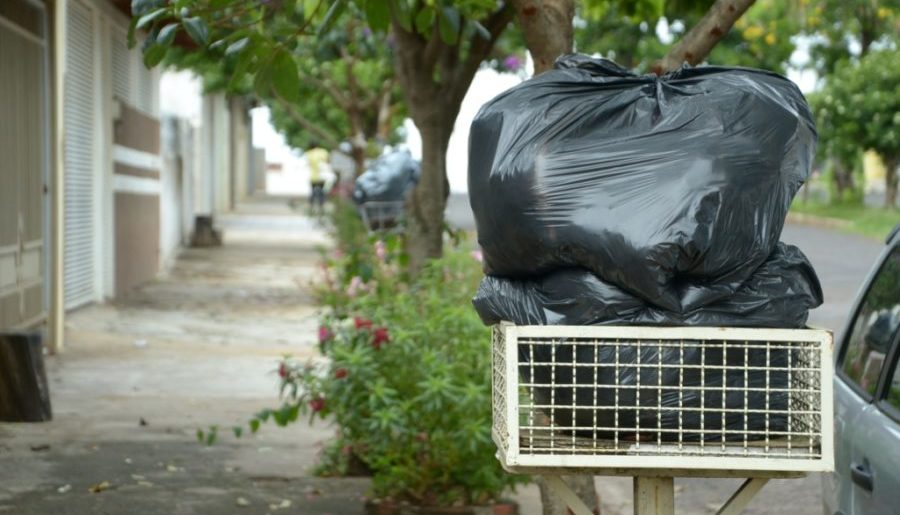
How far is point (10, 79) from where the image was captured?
448 inches

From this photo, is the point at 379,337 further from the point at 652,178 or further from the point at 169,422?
the point at 652,178

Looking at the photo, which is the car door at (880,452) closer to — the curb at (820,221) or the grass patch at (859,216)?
the grass patch at (859,216)

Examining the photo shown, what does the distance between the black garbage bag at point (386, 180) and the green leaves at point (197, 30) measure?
58.7 feet

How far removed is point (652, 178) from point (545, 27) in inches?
83.0

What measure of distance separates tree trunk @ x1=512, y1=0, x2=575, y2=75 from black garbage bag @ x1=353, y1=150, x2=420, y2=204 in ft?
56.9

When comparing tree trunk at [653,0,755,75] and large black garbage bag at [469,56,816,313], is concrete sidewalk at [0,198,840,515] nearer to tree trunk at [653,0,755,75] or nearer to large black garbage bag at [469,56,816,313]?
tree trunk at [653,0,755,75]

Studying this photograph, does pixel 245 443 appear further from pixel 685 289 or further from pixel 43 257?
pixel 685 289

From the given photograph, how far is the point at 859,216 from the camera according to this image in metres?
32.0

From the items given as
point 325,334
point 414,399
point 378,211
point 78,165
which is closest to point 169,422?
point 325,334

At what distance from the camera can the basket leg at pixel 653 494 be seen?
3.76 meters

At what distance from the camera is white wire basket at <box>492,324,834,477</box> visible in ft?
11.5

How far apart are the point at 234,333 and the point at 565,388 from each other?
1179 cm

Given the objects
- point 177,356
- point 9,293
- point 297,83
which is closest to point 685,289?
point 297,83

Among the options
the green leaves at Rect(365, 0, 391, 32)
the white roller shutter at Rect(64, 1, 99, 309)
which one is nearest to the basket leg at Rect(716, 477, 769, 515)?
the green leaves at Rect(365, 0, 391, 32)
